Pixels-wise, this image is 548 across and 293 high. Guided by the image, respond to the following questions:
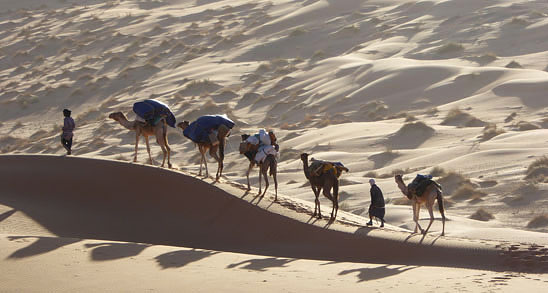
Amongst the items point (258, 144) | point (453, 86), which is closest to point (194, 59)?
point (453, 86)

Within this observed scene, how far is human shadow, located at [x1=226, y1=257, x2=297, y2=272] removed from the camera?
36.1 feet

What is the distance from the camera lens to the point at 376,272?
10.7m

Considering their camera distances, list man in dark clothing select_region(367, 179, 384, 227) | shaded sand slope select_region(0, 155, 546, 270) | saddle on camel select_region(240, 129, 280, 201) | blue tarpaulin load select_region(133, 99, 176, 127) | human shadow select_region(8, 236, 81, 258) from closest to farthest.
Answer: human shadow select_region(8, 236, 81, 258) < shaded sand slope select_region(0, 155, 546, 270) < saddle on camel select_region(240, 129, 280, 201) < man in dark clothing select_region(367, 179, 384, 227) < blue tarpaulin load select_region(133, 99, 176, 127)

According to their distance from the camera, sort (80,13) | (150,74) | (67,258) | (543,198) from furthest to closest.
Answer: (80,13)
(150,74)
(543,198)
(67,258)

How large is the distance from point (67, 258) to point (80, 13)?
50.2 metres

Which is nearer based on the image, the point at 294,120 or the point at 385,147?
the point at 385,147

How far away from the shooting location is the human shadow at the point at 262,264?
36.1 feet

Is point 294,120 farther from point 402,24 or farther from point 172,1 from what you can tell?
point 172,1

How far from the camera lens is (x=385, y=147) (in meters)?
25.4

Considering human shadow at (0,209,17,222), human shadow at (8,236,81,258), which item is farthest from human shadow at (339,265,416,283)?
human shadow at (0,209,17,222)

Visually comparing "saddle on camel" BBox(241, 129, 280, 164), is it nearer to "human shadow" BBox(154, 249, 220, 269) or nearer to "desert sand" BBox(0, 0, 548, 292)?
"desert sand" BBox(0, 0, 548, 292)

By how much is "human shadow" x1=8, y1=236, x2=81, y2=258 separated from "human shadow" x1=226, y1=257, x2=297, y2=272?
2783 millimetres

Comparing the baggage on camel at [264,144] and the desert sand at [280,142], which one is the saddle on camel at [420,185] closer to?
the desert sand at [280,142]

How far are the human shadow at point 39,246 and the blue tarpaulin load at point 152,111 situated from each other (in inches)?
150
